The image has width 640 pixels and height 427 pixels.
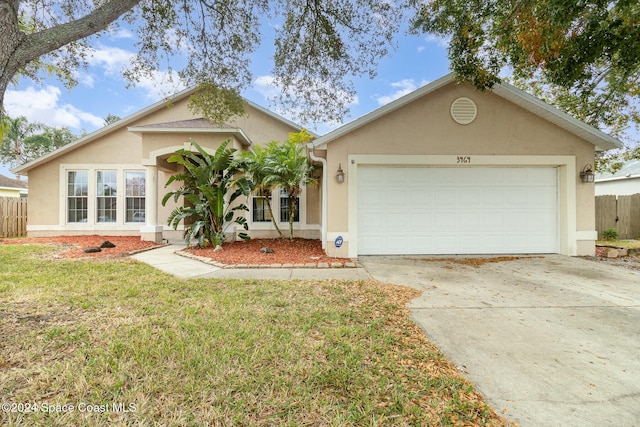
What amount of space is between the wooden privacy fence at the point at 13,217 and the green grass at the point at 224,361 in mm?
11327

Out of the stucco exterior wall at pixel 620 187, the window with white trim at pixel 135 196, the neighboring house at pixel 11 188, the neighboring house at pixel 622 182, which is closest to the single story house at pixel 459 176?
the window with white trim at pixel 135 196

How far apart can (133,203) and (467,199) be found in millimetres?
12798

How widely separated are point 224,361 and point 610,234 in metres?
15.3

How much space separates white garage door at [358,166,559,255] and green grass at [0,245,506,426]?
3585mm

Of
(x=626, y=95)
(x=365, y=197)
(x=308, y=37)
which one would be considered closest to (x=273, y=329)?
(x=365, y=197)

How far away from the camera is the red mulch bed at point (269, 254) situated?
6.97m

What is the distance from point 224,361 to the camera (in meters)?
2.56

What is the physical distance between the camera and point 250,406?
6.68 feet

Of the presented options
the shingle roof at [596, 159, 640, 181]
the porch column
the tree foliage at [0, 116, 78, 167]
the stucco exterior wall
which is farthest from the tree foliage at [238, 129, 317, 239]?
the tree foliage at [0, 116, 78, 167]

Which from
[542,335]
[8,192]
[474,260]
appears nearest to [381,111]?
[474,260]

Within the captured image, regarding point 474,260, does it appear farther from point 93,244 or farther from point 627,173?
point 627,173

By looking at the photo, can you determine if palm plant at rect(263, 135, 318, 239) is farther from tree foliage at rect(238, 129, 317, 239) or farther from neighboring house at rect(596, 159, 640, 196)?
neighboring house at rect(596, 159, 640, 196)

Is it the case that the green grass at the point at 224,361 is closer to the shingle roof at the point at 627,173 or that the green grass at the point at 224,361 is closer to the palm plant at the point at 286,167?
the palm plant at the point at 286,167

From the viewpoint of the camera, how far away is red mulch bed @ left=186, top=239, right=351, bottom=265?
6973 mm
